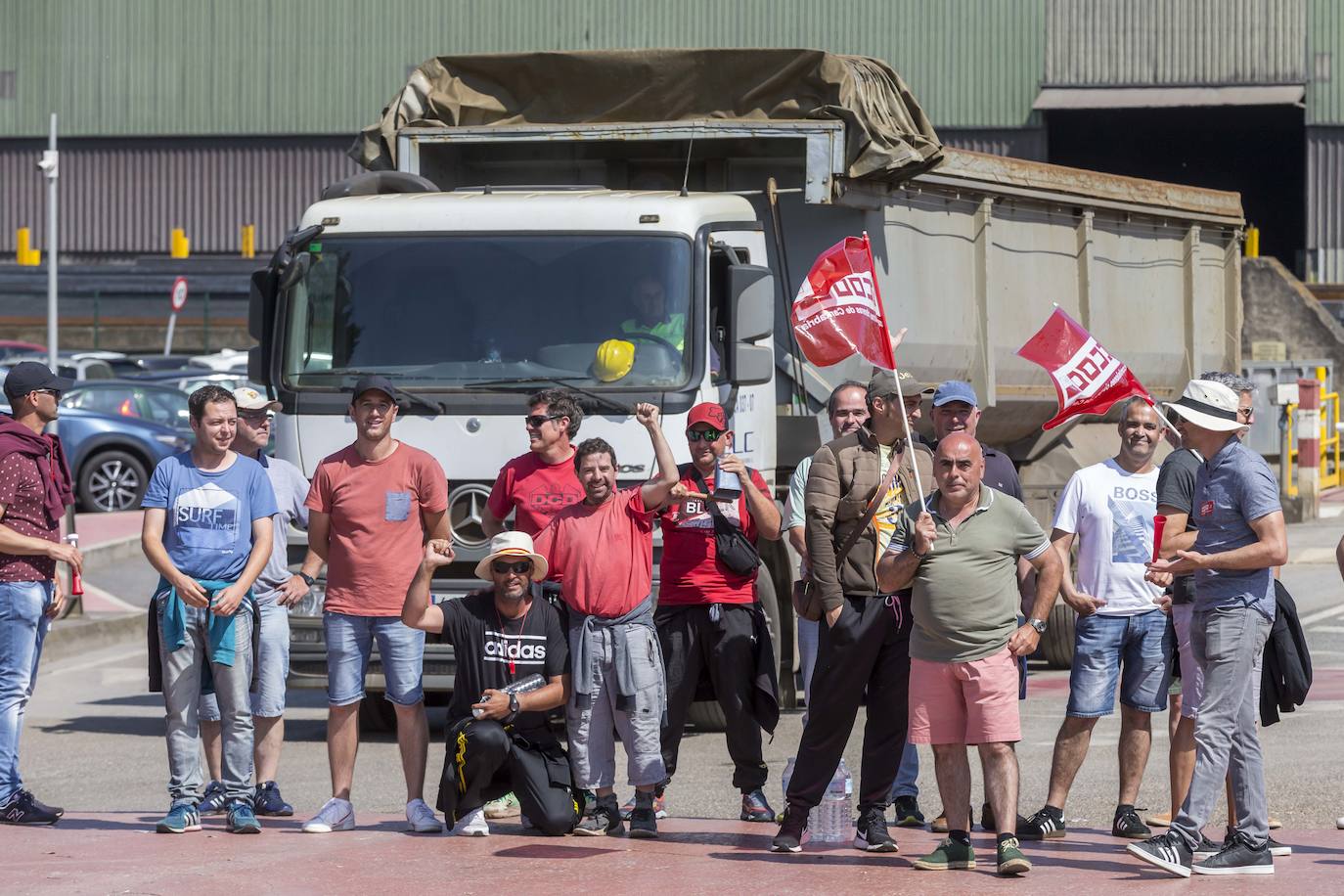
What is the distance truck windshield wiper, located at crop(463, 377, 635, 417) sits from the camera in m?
10.5

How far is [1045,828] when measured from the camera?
815 cm

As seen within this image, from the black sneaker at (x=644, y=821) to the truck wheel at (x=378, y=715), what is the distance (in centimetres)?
397

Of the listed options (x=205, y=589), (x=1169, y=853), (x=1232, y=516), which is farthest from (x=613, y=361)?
(x=1169, y=853)

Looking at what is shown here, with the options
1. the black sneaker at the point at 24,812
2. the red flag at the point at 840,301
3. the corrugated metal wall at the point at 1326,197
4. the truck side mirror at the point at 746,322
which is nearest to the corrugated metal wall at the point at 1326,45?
the corrugated metal wall at the point at 1326,197

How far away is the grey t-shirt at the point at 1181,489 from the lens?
7754mm

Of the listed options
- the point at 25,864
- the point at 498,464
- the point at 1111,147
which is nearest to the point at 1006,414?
the point at 498,464

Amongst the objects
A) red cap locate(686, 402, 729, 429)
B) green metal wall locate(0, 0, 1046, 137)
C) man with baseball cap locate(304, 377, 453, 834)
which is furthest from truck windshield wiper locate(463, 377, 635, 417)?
green metal wall locate(0, 0, 1046, 137)

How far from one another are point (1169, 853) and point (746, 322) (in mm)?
4294

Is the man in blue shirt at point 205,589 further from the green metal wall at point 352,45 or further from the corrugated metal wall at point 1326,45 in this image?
the corrugated metal wall at point 1326,45

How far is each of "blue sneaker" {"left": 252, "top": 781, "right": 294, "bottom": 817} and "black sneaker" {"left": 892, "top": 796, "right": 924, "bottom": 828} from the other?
9.03 feet

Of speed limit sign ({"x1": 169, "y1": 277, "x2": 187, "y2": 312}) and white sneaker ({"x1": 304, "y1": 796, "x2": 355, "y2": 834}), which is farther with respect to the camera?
speed limit sign ({"x1": 169, "y1": 277, "x2": 187, "y2": 312})

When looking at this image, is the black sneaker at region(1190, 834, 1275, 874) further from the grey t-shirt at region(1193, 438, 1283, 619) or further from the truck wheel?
the truck wheel

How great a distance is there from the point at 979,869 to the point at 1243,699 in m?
1.19

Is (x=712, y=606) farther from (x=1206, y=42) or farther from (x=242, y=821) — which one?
(x=1206, y=42)
